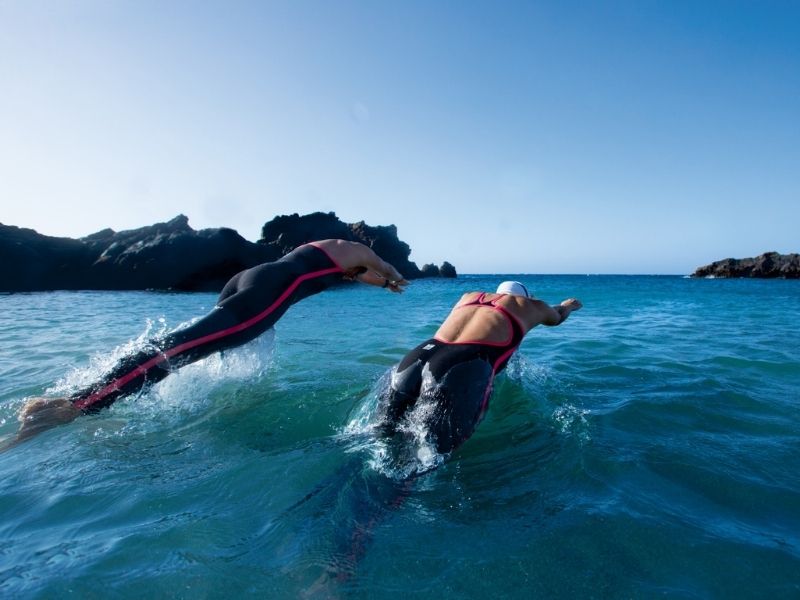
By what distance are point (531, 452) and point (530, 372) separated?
316cm

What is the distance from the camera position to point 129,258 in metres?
43.5

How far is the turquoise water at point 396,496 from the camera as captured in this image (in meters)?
2.48

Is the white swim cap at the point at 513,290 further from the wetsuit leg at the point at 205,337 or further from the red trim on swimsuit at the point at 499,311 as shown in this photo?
the wetsuit leg at the point at 205,337

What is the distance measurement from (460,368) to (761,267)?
90.7m

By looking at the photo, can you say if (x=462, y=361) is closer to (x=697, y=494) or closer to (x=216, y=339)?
(x=697, y=494)

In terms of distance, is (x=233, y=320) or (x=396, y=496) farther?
(x=233, y=320)

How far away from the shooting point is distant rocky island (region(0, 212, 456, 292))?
1591 inches

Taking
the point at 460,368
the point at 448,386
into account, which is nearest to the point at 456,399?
the point at 448,386

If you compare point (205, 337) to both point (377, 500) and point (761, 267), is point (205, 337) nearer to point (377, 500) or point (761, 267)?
point (377, 500)

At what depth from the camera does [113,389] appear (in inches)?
166

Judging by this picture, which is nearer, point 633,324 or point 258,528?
point 258,528

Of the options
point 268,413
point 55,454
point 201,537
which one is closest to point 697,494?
point 201,537

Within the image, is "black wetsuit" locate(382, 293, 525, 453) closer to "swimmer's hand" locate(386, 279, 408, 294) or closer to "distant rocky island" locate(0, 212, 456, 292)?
"swimmer's hand" locate(386, 279, 408, 294)

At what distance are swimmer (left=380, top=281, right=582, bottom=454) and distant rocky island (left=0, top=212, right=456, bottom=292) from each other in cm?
4364
